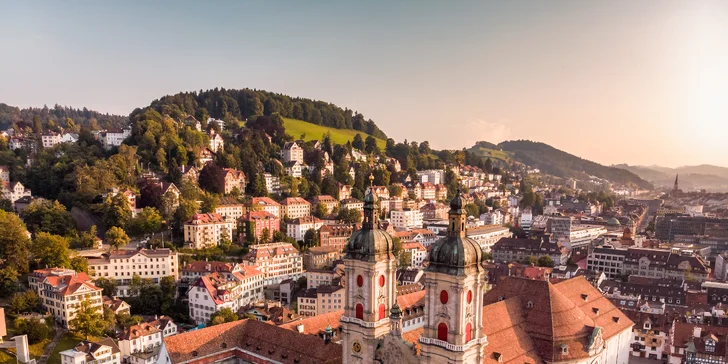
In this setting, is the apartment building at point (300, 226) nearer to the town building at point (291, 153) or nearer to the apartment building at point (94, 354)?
the town building at point (291, 153)

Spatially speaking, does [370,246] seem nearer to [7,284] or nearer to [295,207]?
[7,284]

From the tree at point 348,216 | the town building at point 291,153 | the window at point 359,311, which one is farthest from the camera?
the town building at point 291,153

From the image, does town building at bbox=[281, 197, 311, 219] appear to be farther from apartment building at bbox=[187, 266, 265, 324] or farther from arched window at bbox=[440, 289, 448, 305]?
arched window at bbox=[440, 289, 448, 305]

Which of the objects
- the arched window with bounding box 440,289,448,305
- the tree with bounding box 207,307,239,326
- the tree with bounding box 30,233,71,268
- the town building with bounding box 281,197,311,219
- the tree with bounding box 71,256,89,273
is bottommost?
the tree with bounding box 207,307,239,326

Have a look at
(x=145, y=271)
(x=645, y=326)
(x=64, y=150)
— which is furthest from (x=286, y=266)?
(x=64, y=150)

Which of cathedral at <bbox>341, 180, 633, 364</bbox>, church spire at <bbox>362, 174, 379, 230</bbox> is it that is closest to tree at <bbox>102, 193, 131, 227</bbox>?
cathedral at <bbox>341, 180, 633, 364</bbox>

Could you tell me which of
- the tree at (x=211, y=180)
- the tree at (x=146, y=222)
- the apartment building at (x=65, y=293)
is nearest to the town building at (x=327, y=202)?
the tree at (x=211, y=180)
